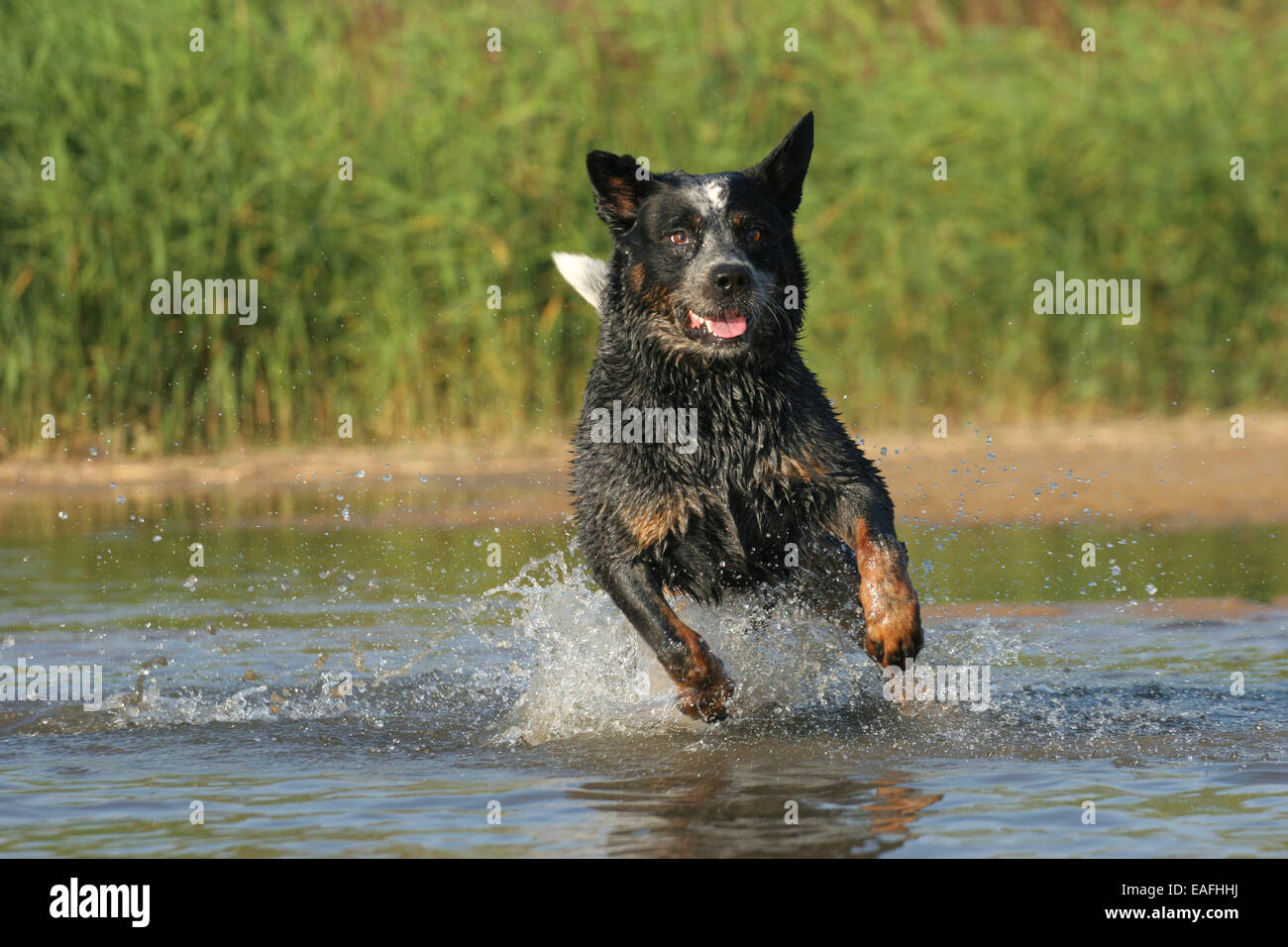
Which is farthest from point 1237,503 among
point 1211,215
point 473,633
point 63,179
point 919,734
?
point 63,179

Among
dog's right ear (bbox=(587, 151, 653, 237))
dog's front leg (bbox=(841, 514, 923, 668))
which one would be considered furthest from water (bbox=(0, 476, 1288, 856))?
dog's right ear (bbox=(587, 151, 653, 237))

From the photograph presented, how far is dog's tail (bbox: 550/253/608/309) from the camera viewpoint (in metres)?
6.51

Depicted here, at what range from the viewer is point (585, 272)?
6578mm

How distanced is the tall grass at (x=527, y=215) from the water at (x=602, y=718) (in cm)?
293

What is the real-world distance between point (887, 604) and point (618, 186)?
5.23 feet

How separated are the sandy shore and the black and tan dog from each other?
204 inches

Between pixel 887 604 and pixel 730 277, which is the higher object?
pixel 730 277

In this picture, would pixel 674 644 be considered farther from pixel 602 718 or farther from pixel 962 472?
pixel 962 472

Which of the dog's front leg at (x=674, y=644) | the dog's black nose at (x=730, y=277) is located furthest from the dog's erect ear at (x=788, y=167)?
the dog's front leg at (x=674, y=644)

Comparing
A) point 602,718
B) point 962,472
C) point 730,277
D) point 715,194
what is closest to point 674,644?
point 602,718

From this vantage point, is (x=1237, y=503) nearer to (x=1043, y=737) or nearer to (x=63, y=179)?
(x=1043, y=737)

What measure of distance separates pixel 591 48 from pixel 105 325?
3.82 metres

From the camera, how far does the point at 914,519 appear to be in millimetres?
11055

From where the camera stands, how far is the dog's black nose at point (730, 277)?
5.66 m
